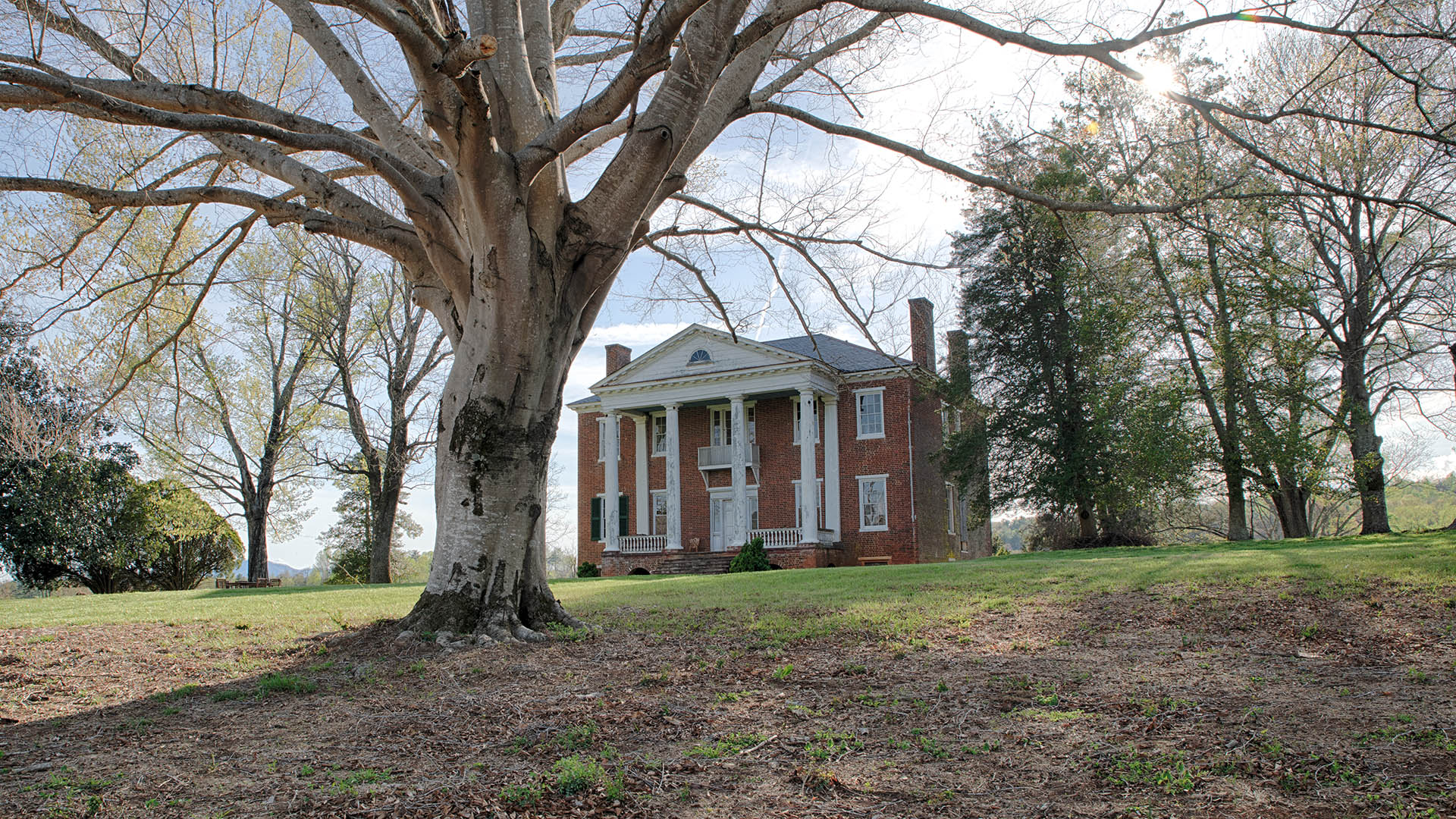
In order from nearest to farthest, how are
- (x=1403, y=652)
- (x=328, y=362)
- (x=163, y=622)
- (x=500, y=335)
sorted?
(x=1403, y=652), (x=500, y=335), (x=163, y=622), (x=328, y=362)

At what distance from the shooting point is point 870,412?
30.4m

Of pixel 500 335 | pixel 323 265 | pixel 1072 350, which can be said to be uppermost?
pixel 323 265

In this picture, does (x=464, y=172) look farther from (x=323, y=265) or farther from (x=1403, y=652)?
(x=323, y=265)

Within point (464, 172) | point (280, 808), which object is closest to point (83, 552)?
point (464, 172)

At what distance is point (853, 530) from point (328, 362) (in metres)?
18.3

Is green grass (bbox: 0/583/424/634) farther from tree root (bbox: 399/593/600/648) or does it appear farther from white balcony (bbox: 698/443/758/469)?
white balcony (bbox: 698/443/758/469)

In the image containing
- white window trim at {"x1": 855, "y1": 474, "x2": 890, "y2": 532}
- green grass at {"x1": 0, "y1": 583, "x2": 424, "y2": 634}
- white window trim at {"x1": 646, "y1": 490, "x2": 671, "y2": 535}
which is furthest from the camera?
white window trim at {"x1": 646, "y1": 490, "x2": 671, "y2": 535}

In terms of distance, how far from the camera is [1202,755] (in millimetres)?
3496

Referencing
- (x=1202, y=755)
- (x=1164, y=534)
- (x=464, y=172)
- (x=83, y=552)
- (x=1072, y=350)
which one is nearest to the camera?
(x=1202, y=755)

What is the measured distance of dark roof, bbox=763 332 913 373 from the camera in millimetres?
30422

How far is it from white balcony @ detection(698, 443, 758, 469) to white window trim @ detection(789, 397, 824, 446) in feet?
4.84

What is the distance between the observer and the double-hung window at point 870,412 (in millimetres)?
30156

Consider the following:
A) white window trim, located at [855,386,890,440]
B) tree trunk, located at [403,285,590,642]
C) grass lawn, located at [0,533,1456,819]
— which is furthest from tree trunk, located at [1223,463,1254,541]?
tree trunk, located at [403,285,590,642]

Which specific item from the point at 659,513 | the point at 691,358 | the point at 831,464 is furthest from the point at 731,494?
the point at 691,358
